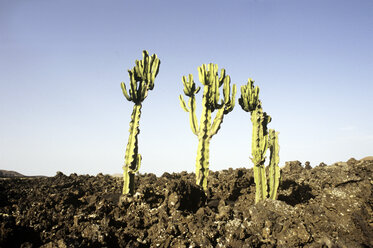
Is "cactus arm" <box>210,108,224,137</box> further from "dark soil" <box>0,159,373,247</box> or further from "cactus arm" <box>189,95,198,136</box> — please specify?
"dark soil" <box>0,159,373,247</box>

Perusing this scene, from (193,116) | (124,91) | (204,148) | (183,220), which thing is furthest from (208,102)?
(183,220)

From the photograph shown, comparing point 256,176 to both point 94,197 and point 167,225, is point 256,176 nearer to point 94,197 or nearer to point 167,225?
point 167,225

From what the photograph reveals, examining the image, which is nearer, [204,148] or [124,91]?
[124,91]

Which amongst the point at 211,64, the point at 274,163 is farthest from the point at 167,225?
the point at 211,64

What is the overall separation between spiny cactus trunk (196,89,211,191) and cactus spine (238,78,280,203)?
136cm

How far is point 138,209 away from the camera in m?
6.74

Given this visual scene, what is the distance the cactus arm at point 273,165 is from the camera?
27.5ft

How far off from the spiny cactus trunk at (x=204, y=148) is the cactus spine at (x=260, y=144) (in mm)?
1365

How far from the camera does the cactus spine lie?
8.34m

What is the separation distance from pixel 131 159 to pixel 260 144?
4.13 meters

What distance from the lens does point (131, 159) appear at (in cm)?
808

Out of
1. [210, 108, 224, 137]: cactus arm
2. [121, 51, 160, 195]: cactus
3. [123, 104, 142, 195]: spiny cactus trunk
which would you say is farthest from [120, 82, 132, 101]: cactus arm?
[210, 108, 224, 137]: cactus arm

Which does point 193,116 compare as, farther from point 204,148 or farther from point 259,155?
point 259,155

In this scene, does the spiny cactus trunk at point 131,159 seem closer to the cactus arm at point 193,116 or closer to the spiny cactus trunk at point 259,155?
the cactus arm at point 193,116
